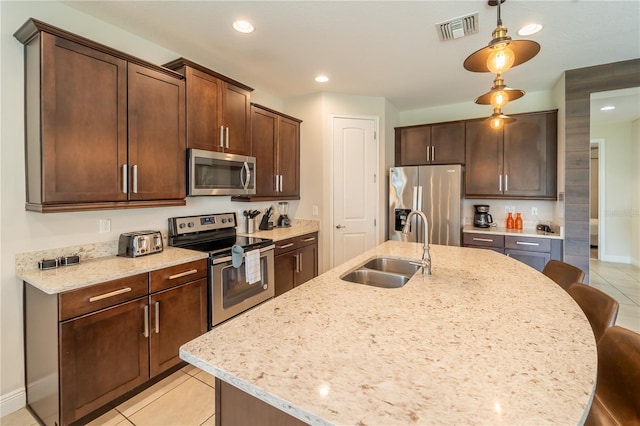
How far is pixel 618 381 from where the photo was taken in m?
1.01

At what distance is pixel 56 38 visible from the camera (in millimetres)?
1726

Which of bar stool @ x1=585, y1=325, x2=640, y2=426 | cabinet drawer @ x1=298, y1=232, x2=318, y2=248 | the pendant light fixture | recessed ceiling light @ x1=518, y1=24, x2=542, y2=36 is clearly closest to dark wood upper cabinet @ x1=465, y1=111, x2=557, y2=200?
recessed ceiling light @ x1=518, y1=24, x2=542, y2=36

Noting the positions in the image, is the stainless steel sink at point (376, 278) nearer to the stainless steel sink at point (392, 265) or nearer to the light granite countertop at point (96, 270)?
the stainless steel sink at point (392, 265)

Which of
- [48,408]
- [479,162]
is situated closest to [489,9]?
[479,162]

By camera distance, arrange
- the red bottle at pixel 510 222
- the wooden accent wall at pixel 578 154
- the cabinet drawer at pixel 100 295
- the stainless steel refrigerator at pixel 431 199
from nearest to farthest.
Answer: the cabinet drawer at pixel 100 295, the wooden accent wall at pixel 578 154, the stainless steel refrigerator at pixel 431 199, the red bottle at pixel 510 222

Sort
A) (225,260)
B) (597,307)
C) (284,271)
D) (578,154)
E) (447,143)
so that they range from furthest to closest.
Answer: (447,143) → (284,271) → (578,154) → (225,260) → (597,307)

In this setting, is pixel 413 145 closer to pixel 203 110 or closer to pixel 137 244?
pixel 203 110

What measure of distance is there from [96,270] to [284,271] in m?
1.73

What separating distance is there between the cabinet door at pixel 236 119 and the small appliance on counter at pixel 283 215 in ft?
3.67

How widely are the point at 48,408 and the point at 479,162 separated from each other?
4.64 metres

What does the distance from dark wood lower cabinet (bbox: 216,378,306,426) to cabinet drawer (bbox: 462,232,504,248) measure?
3.49 metres

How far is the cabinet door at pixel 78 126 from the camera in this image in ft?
5.60

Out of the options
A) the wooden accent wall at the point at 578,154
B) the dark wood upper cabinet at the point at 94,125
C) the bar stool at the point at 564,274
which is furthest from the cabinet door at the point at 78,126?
the wooden accent wall at the point at 578,154

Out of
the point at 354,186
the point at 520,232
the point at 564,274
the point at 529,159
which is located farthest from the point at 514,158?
the point at 564,274
